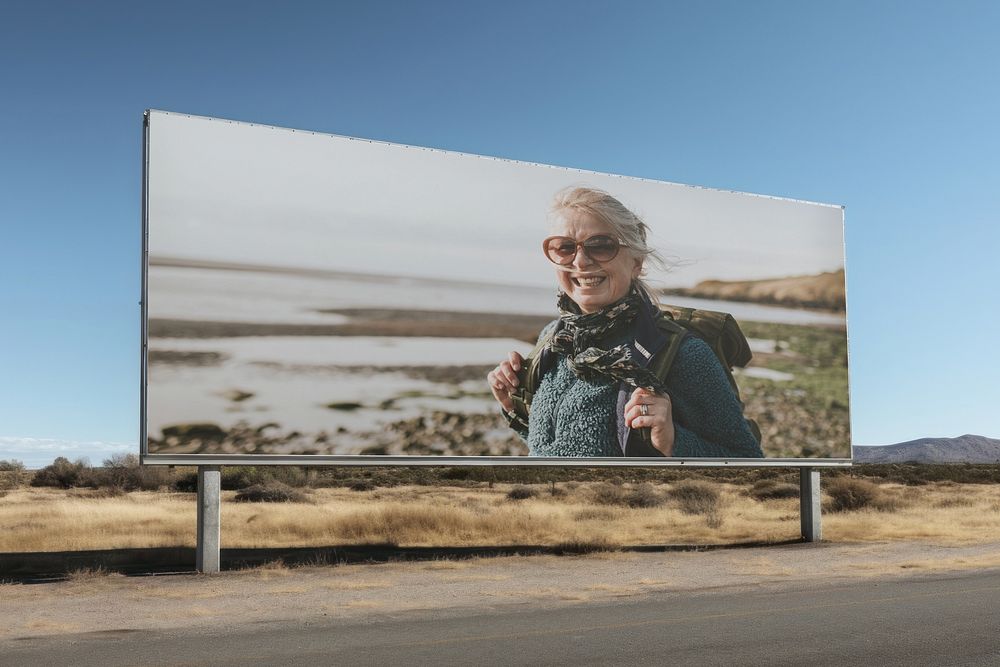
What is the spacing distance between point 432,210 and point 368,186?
1.56 metres

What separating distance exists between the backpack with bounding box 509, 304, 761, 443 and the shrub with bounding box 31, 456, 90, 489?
35.6 metres

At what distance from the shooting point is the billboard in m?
19.2

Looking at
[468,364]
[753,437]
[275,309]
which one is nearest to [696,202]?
[753,437]

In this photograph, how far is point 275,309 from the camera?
19766 millimetres

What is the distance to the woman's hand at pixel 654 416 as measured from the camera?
75.7ft

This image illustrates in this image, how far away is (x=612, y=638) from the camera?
413 inches

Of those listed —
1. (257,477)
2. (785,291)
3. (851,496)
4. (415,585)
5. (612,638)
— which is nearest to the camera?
(612,638)

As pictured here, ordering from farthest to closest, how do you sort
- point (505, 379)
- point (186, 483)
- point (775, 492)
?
point (775, 492)
point (186, 483)
point (505, 379)

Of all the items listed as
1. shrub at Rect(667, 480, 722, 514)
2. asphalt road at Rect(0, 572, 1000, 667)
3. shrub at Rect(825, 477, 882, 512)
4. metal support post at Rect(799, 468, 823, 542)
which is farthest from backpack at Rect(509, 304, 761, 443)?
shrub at Rect(825, 477, 882, 512)

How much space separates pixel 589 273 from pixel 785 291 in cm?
623

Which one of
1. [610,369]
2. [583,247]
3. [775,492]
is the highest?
[583,247]

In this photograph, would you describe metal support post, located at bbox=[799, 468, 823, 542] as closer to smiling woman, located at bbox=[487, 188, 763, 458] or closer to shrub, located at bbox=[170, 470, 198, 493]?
smiling woman, located at bbox=[487, 188, 763, 458]

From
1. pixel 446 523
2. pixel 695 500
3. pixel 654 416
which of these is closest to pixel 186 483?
pixel 446 523

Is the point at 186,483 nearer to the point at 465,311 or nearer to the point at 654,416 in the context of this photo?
the point at 465,311
